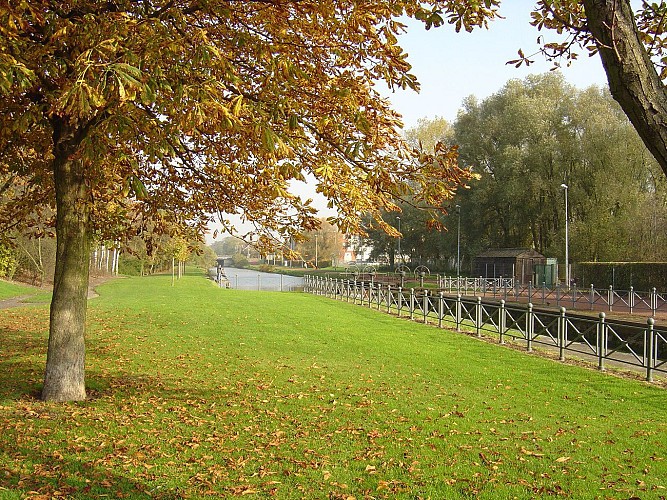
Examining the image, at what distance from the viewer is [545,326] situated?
1440cm

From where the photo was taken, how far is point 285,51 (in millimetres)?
6613

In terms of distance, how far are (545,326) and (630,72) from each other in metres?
12.7

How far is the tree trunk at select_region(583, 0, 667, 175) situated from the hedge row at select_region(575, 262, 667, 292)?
1320 inches

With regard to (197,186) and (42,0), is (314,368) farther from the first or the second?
(42,0)

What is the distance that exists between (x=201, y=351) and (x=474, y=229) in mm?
43138

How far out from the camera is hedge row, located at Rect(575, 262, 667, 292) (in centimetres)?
3200

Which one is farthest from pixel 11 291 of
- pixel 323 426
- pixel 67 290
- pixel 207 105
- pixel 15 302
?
pixel 207 105

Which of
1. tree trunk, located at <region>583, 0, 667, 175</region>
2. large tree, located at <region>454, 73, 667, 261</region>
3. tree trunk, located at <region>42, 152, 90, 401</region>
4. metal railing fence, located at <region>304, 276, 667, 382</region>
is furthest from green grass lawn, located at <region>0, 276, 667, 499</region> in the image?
large tree, located at <region>454, 73, 667, 261</region>

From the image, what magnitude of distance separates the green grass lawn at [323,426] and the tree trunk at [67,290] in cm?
34

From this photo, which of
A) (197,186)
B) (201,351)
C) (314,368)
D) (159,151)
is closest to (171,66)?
(159,151)

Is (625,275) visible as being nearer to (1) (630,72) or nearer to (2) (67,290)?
(2) (67,290)

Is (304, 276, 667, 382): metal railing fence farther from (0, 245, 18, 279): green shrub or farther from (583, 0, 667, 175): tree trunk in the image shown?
(0, 245, 18, 279): green shrub

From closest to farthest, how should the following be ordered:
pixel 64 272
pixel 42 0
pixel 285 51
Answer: pixel 42 0
pixel 285 51
pixel 64 272

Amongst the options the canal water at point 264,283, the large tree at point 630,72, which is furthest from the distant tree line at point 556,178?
the large tree at point 630,72
